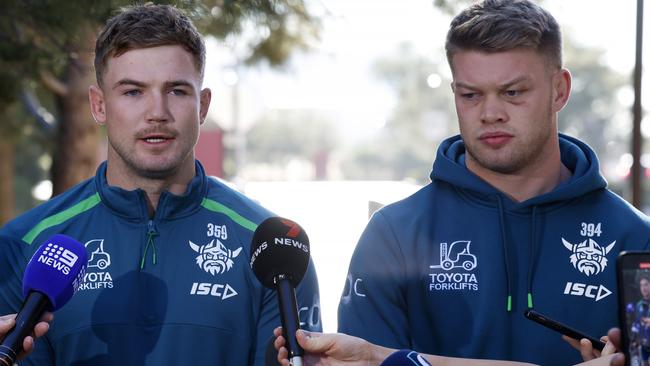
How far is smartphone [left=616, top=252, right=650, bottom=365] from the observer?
2.93 metres

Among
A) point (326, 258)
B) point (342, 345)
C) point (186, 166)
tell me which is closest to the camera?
point (342, 345)

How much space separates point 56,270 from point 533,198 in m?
1.68

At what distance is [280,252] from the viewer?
308 cm

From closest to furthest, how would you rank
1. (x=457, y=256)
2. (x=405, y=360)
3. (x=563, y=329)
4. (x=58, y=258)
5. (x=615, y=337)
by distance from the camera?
(x=405, y=360) < (x=615, y=337) < (x=563, y=329) < (x=58, y=258) < (x=457, y=256)

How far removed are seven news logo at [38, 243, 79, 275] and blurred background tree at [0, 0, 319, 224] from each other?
5.67ft

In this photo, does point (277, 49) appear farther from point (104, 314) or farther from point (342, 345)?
point (342, 345)

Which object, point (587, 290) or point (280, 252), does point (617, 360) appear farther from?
point (280, 252)

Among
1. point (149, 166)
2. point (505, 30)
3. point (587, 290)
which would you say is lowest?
point (587, 290)

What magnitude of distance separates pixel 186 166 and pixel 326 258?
236cm

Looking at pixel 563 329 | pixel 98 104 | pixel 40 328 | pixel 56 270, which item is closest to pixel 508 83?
pixel 563 329

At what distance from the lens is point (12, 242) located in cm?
387

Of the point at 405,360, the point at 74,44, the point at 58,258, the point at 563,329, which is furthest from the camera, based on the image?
the point at 74,44

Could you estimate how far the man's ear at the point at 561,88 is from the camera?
3.90 meters

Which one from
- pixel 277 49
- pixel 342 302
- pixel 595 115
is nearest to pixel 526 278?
pixel 342 302
